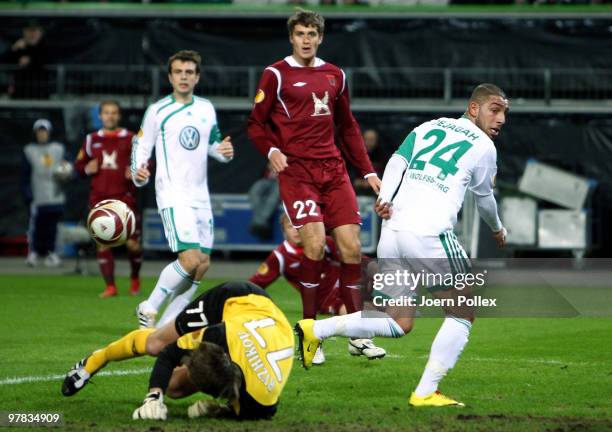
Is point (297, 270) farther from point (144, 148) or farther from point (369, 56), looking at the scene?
point (369, 56)

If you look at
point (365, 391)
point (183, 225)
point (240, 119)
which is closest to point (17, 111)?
point (240, 119)

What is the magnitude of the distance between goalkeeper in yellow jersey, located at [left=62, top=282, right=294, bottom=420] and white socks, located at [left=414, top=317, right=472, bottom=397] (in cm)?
105

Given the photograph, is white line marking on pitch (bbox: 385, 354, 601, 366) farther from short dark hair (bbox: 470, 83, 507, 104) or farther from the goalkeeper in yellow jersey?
the goalkeeper in yellow jersey

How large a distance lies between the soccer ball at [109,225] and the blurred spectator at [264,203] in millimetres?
9868

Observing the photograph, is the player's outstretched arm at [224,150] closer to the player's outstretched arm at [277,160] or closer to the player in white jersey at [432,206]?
the player's outstretched arm at [277,160]

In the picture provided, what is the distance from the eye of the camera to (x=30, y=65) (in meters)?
Answer: 22.2

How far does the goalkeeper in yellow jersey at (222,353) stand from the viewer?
652 centimetres

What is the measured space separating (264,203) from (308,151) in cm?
1082

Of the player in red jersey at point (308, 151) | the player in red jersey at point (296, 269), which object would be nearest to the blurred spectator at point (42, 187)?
the player in red jersey at point (296, 269)

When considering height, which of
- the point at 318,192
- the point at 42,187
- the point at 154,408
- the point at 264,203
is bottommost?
the point at 264,203

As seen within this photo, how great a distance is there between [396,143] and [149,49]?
490 centimetres

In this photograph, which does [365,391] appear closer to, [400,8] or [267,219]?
[267,219]

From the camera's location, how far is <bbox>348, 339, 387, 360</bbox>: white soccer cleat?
9.52 m

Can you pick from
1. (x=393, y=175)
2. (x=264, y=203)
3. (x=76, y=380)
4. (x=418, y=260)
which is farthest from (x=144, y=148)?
(x=264, y=203)
